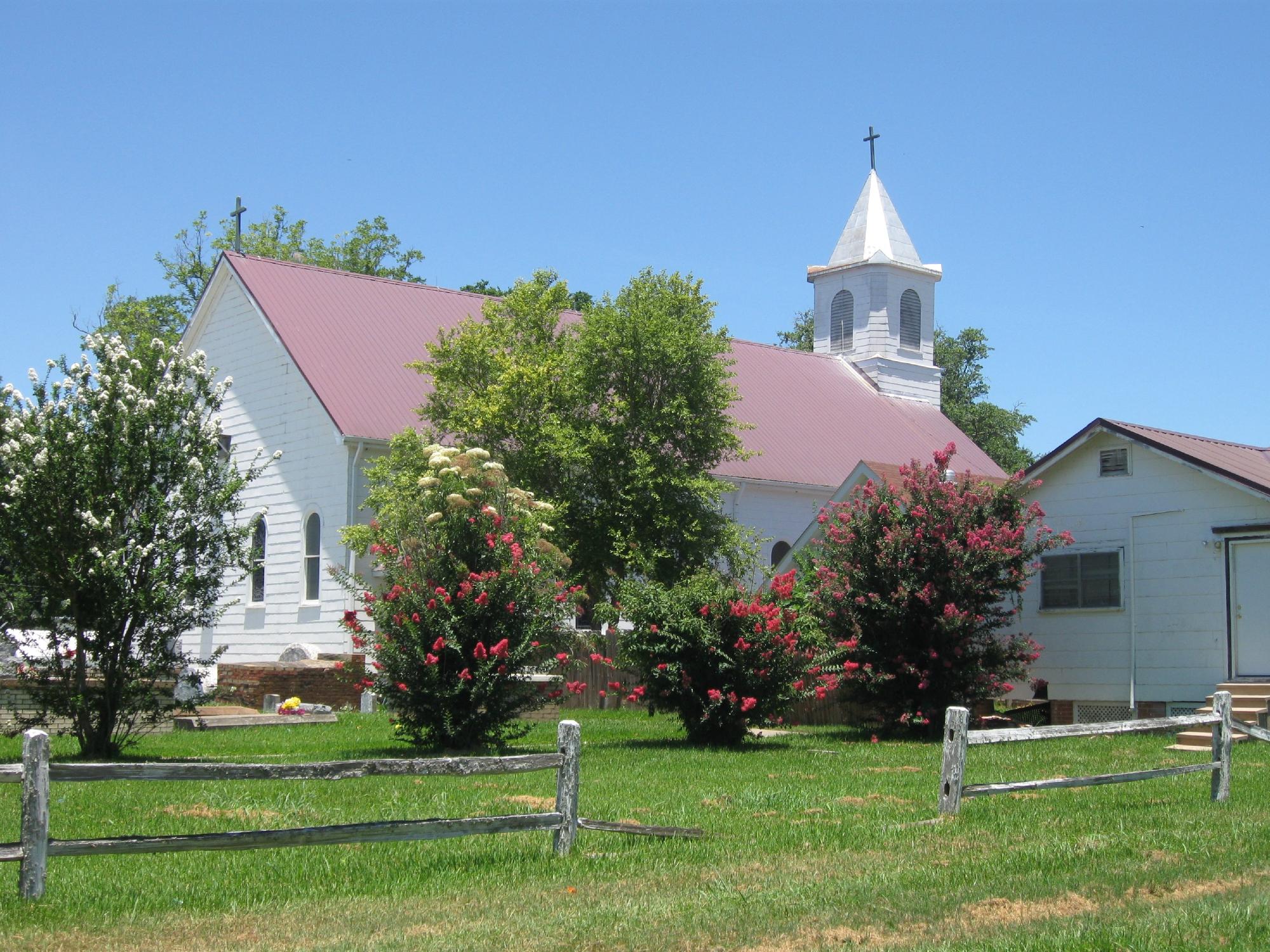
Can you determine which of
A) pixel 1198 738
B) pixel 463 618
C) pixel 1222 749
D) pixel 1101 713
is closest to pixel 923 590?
Result: pixel 1198 738

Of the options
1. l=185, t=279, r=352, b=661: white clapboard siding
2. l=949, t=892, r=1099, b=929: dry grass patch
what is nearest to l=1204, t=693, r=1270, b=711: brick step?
l=949, t=892, r=1099, b=929: dry grass patch

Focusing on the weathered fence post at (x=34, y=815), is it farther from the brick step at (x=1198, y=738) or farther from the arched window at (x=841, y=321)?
the arched window at (x=841, y=321)

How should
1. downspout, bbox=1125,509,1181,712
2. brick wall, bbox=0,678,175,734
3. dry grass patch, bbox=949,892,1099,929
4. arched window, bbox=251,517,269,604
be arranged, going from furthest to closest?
arched window, bbox=251,517,269,604, downspout, bbox=1125,509,1181,712, brick wall, bbox=0,678,175,734, dry grass patch, bbox=949,892,1099,929

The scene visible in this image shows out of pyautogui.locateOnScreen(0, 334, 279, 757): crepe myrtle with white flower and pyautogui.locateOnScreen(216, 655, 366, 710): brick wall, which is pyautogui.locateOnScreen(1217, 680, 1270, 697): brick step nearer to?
pyautogui.locateOnScreen(0, 334, 279, 757): crepe myrtle with white flower

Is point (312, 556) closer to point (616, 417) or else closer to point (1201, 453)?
point (616, 417)

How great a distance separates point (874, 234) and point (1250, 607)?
87.0 feet

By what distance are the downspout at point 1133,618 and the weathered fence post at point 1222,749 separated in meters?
10.2

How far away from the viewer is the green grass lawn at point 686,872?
7727mm

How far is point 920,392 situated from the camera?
46.0 meters

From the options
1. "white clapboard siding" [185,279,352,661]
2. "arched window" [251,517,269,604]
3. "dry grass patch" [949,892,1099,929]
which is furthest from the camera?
"arched window" [251,517,269,604]

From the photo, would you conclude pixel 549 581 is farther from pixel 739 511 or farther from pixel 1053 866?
pixel 739 511

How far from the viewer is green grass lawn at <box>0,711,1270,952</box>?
7727 mm

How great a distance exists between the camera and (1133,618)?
23219mm

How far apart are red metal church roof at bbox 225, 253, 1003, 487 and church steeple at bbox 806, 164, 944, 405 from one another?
2.99 feet
